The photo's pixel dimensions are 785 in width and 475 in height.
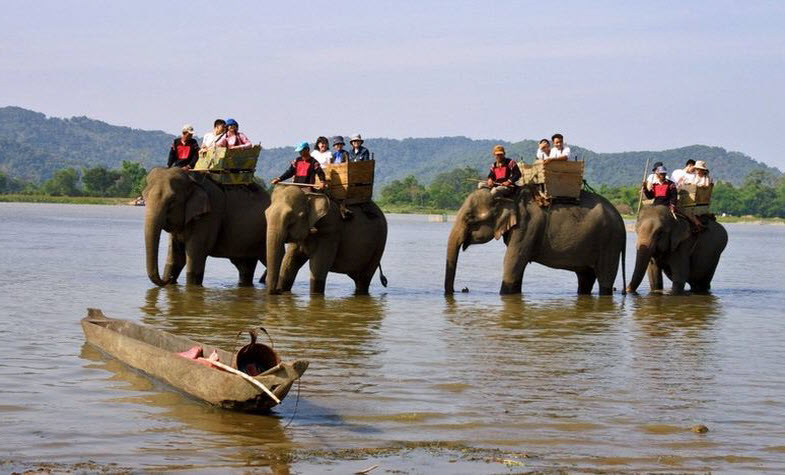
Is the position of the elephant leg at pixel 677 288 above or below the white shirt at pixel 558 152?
below

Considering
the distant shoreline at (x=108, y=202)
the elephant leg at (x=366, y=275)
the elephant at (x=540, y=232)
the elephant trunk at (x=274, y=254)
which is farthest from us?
the distant shoreline at (x=108, y=202)

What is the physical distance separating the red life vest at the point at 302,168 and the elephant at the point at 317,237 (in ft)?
1.02

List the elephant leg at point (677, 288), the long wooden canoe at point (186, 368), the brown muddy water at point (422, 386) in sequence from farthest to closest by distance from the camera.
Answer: the elephant leg at point (677, 288)
the long wooden canoe at point (186, 368)
the brown muddy water at point (422, 386)

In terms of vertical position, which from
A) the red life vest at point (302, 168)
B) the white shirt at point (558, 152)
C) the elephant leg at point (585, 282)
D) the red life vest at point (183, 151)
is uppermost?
the white shirt at point (558, 152)

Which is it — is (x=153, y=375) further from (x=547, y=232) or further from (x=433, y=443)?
(x=547, y=232)

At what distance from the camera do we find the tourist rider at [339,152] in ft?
70.9

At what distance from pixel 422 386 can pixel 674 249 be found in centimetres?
1124

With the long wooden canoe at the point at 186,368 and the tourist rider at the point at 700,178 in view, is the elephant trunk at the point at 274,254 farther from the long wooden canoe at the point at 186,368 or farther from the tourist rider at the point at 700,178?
the tourist rider at the point at 700,178

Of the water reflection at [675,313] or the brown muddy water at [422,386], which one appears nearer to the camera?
the brown muddy water at [422,386]

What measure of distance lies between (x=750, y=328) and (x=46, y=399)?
35.9ft

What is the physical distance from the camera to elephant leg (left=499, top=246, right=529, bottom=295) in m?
22.0

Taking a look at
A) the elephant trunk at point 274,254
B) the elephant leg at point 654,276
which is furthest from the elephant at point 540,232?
the elephant trunk at point 274,254

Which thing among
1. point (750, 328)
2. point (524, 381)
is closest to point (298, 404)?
point (524, 381)

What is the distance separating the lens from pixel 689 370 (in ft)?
48.9
